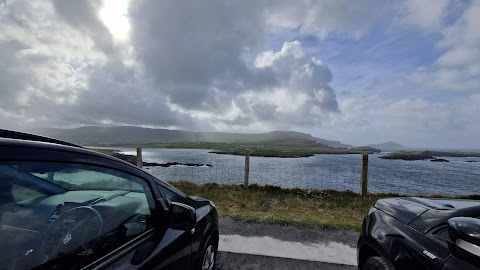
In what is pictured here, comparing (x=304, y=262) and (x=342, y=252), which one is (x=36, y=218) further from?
(x=342, y=252)

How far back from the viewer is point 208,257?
293cm

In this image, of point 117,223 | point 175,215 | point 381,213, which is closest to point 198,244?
point 175,215

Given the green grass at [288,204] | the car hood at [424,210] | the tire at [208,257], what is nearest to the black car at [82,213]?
the tire at [208,257]

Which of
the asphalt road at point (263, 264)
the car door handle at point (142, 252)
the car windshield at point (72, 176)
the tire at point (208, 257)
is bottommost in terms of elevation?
the asphalt road at point (263, 264)

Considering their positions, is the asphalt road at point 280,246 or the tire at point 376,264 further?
the asphalt road at point 280,246

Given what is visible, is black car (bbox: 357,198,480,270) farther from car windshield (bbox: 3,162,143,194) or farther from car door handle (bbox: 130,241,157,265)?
car windshield (bbox: 3,162,143,194)

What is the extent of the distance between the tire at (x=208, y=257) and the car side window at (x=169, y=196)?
2.03 feet

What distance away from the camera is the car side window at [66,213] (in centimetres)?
119

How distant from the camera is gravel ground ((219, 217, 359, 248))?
4828mm

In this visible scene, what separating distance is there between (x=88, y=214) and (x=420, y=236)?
2404 mm

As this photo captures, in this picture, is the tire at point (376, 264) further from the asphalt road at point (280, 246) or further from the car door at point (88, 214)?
the car door at point (88, 214)

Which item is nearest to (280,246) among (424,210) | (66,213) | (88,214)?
(424,210)

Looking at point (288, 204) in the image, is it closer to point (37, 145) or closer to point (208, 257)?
point (208, 257)

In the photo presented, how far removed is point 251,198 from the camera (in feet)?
26.0
